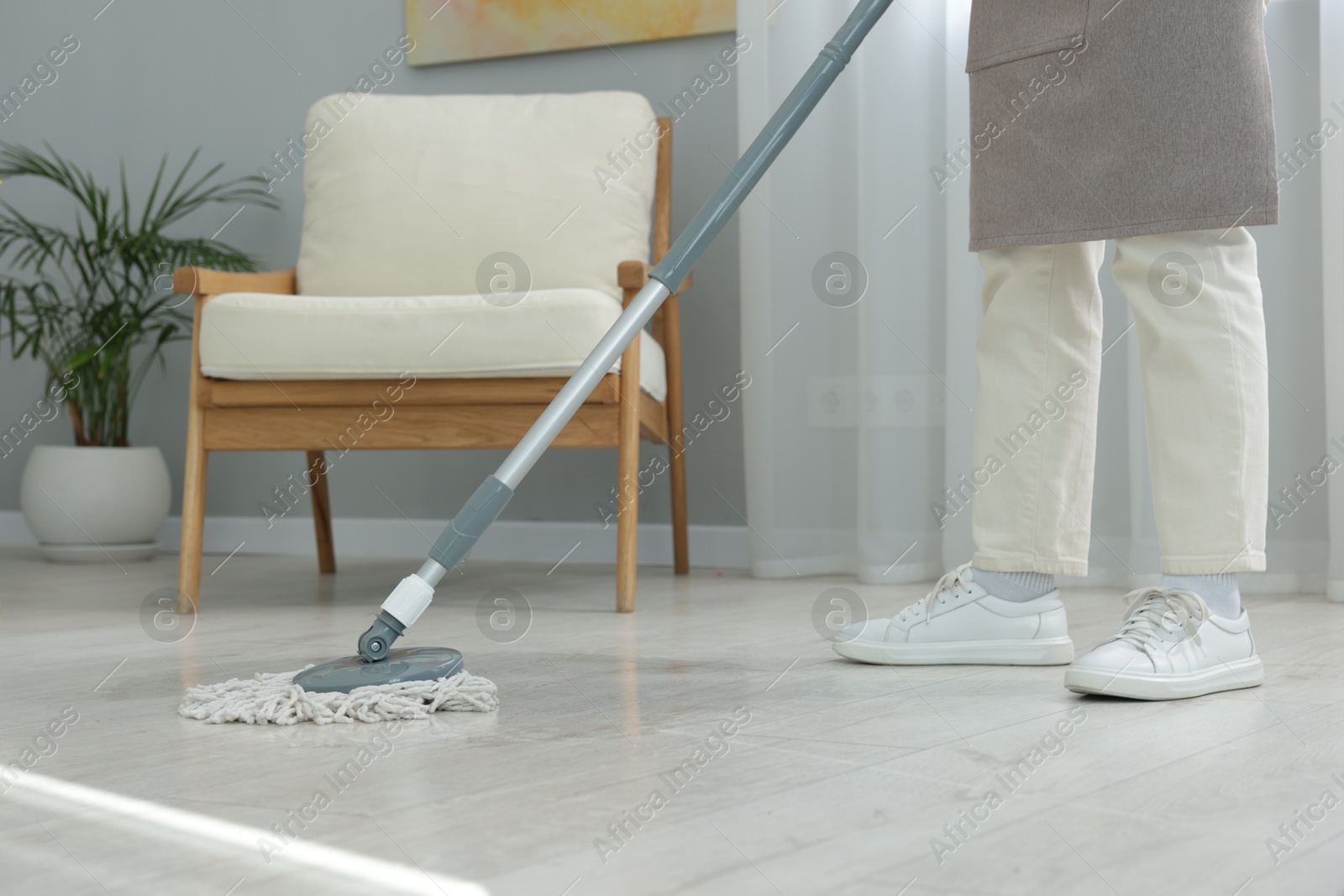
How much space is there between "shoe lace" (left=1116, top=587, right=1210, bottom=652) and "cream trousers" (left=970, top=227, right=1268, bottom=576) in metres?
0.03

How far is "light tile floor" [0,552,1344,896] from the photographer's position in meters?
0.63

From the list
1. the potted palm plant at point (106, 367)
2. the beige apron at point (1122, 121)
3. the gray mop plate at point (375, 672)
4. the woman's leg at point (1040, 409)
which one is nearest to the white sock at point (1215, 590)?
the woman's leg at point (1040, 409)

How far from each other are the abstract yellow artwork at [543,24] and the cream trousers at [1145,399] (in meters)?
1.32

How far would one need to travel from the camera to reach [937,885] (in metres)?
0.60

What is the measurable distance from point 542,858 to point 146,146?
2.81 metres

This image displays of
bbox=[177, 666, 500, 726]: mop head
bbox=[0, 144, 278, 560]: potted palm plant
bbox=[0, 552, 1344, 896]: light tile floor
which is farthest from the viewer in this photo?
bbox=[0, 144, 278, 560]: potted palm plant

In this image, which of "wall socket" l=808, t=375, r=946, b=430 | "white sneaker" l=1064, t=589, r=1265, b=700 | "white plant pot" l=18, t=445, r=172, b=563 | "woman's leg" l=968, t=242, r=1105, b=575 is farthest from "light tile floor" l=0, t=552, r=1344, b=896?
"white plant pot" l=18, t=445, r=172, b=563

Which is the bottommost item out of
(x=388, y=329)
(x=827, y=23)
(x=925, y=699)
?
(x=925, y=699)

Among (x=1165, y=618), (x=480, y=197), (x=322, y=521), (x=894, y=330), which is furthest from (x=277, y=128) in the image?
(x=1165, y=618)

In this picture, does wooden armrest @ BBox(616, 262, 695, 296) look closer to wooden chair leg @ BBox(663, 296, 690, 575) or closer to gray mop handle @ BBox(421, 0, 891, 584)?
wooden chair leg @ BBox(663, 296, 690, 575)

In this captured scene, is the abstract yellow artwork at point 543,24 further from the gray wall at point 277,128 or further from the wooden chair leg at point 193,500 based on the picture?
the wooden chair leg at point 193,500

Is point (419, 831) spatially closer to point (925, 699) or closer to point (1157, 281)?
point (925, 699)

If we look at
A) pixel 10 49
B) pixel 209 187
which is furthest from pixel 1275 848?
pixel 10 49

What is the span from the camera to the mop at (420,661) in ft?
3.31
